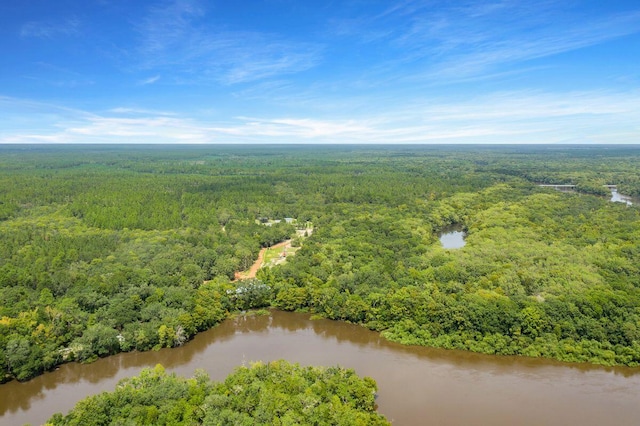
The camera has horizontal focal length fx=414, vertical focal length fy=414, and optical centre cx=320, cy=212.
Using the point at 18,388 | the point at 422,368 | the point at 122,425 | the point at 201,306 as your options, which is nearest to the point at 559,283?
the point at 422,368

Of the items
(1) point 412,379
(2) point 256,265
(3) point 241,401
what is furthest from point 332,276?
(3) point 241,401

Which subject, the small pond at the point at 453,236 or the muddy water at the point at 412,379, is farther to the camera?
the small pond at the point at 453,236

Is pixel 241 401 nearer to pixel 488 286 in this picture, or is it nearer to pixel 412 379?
pixel 412 379

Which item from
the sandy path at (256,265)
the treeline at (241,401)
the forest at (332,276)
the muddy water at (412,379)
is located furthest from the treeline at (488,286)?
the treeline at (241,401)

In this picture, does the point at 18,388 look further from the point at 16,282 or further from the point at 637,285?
the point at 637,285

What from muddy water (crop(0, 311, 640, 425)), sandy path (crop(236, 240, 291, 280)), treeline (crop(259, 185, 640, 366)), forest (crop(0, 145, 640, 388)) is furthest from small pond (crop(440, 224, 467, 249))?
muddy water (crop(0, 311, 640, 425))

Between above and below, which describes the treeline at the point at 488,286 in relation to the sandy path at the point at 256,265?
above

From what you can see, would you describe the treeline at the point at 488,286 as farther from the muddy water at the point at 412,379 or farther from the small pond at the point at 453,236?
the small pond at the point at 453,236
